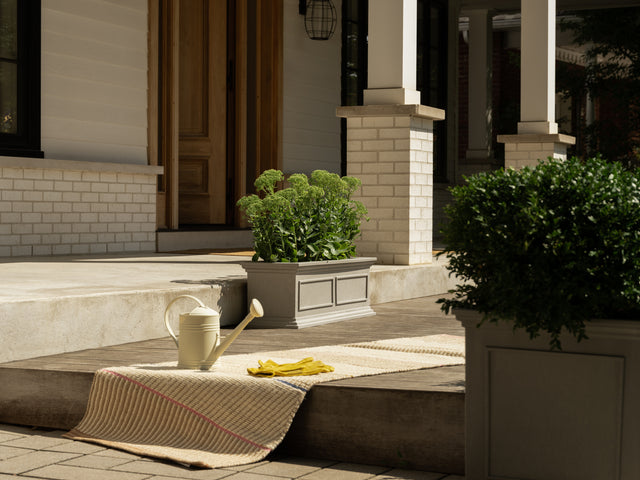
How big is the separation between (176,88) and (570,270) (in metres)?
8.33

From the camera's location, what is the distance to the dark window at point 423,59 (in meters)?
14.4

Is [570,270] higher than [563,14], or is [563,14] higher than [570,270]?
[563,14]

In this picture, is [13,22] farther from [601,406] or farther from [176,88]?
[601,406]

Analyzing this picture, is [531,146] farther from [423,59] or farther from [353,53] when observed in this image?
[423,59]

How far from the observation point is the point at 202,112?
12453 mm

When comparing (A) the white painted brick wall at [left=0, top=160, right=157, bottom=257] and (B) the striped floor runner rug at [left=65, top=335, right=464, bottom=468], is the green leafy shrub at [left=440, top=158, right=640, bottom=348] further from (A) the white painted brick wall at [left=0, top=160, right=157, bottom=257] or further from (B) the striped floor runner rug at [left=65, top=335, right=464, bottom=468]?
(A) the white painted brick wall at [left=0, top=160, right=157, bottom=257]

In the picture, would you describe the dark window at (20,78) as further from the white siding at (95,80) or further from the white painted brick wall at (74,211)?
the white painted brick wall at (74,211)

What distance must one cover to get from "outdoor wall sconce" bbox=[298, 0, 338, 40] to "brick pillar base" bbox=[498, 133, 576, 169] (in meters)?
2.67

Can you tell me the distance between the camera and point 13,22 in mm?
9211

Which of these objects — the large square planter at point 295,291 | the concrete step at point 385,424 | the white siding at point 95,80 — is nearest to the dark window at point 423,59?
the white siding at point 95,80

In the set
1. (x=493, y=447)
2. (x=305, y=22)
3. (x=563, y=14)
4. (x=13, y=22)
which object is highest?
(x=563, y=14)

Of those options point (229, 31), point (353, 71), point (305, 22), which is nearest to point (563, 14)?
point (353, 71)

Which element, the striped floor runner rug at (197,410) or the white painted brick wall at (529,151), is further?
the white painted brick wall at (529,151)

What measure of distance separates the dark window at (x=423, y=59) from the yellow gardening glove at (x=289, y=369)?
9834 millimetres
